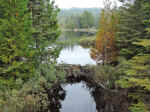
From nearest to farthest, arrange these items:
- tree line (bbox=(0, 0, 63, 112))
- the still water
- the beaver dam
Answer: tree line (bbox=(0, 0, 63, 112)), the beaver dam, the still water

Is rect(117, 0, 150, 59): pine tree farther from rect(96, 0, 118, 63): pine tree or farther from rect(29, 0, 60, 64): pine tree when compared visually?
rect(29, 0, 60, 64): pine tree

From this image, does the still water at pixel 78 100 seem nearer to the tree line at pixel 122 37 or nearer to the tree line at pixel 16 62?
the tree line at pixel 122 37

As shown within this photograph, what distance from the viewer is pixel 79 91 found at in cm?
1773

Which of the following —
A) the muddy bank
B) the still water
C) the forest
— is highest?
the forest

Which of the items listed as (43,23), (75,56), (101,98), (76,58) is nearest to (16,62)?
(43,23)

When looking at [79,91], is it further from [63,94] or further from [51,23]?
[51,23]

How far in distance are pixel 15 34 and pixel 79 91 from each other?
10942 mm

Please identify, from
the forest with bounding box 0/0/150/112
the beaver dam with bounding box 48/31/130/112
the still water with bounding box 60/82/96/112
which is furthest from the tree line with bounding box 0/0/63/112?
the beaver dam with bounding box 48/31/130/112

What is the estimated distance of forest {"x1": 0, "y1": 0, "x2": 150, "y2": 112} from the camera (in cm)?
916

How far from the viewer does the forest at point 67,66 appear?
916 cm

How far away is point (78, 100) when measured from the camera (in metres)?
15.6

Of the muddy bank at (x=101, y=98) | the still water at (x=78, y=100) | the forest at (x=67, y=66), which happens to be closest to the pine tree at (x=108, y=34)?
the forest at (x=67, y=66)

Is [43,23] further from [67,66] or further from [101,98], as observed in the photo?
[101,98]

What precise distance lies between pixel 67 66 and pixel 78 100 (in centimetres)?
591
